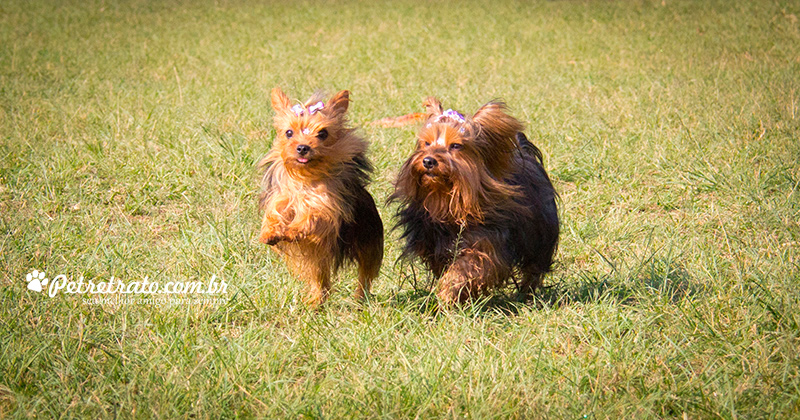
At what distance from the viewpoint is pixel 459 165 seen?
12.0 feet

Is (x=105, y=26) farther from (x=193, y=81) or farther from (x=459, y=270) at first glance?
(x=459, y=270)

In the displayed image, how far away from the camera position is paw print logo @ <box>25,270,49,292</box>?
4059 mm

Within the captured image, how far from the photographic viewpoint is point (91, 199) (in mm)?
5797

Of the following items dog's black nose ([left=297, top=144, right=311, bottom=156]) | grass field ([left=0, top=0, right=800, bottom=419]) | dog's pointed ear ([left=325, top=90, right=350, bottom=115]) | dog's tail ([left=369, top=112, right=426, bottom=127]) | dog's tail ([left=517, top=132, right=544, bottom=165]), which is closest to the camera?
grass field ([left=0, top=0, right=800, bottom=419])

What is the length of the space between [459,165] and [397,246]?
5.42ft

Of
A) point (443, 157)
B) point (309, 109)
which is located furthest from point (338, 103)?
point (443, 157)

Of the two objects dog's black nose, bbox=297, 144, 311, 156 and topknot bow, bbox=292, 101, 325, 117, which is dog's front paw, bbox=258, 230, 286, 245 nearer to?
dog's black nose, bbox=297, 144, 311, 156

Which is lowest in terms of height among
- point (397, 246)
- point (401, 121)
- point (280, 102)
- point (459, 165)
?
point (401, 121)

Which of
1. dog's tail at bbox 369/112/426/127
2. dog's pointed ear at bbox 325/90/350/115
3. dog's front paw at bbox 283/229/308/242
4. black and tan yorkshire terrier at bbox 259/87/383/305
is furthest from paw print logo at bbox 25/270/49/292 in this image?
dog's tail at bbox 369/112/426/127

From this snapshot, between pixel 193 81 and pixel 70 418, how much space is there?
7.65 metres

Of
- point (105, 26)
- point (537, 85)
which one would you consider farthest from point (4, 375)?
point (105, 26)

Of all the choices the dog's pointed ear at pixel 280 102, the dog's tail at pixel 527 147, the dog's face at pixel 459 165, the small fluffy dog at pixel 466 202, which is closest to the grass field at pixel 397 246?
the small fluffy dog at pixel 466 202

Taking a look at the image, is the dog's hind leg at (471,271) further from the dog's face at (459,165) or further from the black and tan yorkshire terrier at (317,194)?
the black and tan yorkshire terrier at (317,194)

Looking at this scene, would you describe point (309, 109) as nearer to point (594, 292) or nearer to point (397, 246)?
point (397, 246)
